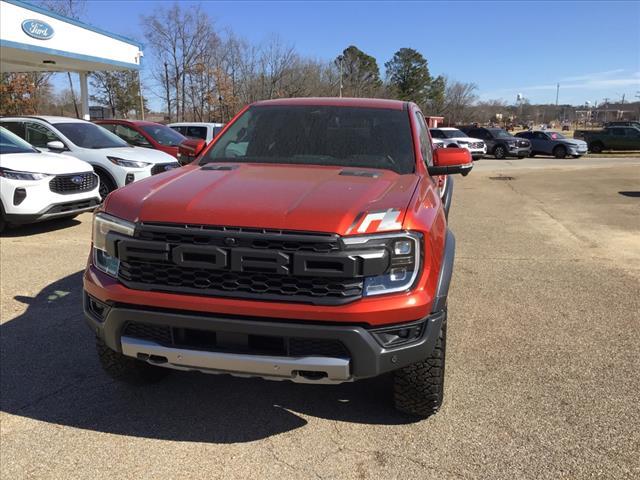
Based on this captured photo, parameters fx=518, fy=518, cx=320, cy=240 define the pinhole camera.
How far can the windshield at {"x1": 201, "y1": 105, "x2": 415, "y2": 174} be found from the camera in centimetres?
361

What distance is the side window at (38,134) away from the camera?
947 centimetres

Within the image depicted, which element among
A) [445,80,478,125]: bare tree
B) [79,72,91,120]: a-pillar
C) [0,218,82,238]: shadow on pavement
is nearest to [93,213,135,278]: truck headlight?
[0,218,82,238]: shadow on pavement

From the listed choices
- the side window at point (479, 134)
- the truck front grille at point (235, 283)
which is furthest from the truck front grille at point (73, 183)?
the side window at point (479, 134)

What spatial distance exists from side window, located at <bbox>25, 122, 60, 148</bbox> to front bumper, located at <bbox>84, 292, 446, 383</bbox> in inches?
325

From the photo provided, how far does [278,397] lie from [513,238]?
5.68m

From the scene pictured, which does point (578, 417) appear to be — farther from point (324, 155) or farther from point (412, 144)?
point (324, 155)

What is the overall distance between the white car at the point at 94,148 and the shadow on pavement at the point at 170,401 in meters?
5.73

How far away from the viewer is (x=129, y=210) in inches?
105

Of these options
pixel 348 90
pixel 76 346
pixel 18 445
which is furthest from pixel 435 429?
pixel 348 90

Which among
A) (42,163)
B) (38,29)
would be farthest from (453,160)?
(38,29)

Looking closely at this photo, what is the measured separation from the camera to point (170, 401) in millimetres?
3199

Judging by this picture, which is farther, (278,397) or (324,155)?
(324,155)

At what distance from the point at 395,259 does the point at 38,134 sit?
9.17m

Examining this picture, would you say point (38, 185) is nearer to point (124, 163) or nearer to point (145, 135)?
point (124, 163)
